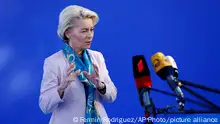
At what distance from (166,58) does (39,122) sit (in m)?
1.38

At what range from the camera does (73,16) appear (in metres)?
1.32

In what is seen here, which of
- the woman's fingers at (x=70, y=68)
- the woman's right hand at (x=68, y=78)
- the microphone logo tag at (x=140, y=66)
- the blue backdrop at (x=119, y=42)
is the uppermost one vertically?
the blue backdrop at (x=119, y=42)

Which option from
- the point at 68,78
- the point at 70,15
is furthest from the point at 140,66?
the point at 70,15

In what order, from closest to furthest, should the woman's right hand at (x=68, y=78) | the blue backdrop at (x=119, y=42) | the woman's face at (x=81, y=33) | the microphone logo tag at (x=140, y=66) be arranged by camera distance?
the microphone logo tag at (x=140, y=66)
the woman's right hand at (x=68, y=78)
the woman's face at (x=81, y=33)
the blue backdrop at (x=119, y=42)

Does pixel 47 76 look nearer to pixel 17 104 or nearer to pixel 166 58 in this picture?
pixel 166 58

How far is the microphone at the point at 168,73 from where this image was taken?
32.9 inches

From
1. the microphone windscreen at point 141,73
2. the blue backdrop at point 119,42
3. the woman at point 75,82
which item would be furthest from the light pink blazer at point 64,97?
the blue backdrop at point 119,42

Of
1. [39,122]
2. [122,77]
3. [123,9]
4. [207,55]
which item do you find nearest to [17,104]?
[39,122]

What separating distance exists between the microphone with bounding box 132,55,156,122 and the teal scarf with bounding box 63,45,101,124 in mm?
354

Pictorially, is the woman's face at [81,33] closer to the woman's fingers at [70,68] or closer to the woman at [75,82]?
the woman at [75,82]

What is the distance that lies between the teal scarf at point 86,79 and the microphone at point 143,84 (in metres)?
0.35

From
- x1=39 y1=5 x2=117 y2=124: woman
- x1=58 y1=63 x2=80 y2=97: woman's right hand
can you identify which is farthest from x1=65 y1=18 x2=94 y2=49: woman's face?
x1=58 y1=63 x2=80 y2=97: woman's right hand

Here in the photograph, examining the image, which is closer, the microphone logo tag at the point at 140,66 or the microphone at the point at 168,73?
the microphone at the point at 168,73

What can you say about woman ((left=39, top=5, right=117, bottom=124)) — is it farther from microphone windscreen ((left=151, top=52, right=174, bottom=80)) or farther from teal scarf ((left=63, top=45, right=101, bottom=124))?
microphone windscreen ((left=151, top=52, right=174, bottom=80))
